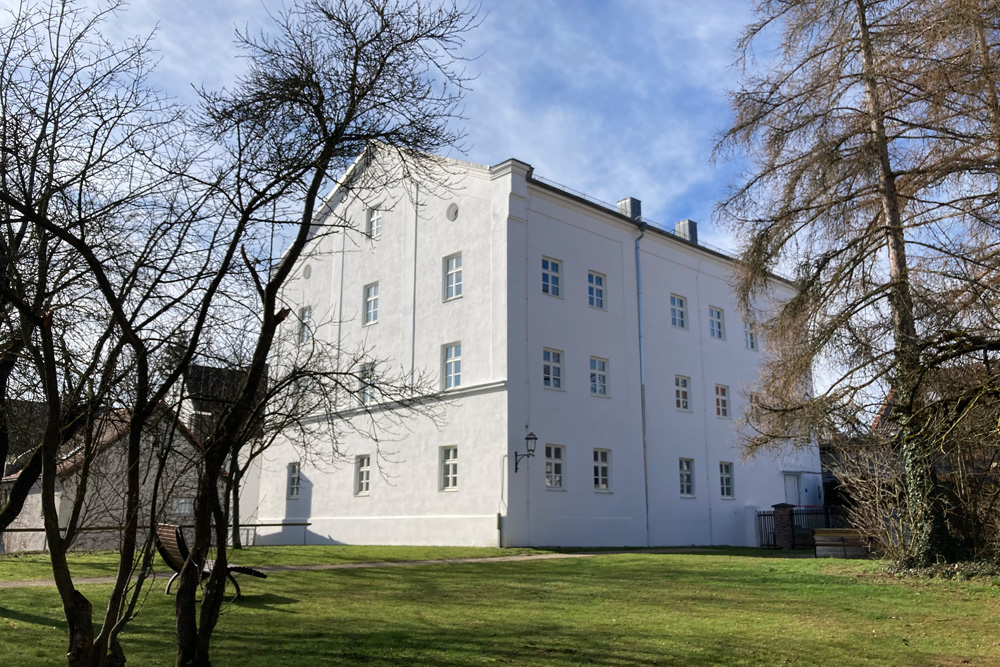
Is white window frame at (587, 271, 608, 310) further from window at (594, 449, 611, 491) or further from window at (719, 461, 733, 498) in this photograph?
window at (719, 461, 733, 498)

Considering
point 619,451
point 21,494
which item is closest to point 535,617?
point 21,494

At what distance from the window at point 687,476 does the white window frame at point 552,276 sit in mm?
8038

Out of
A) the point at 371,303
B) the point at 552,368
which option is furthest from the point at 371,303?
the point at 552,368

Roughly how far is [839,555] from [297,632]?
13.9 m

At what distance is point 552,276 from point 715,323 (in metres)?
9.49

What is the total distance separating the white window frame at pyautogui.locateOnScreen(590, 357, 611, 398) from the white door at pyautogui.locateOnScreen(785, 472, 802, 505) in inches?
459

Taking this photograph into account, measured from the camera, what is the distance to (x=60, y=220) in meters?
6.16

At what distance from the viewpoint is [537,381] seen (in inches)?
996

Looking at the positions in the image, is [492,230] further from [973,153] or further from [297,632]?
[297,632]

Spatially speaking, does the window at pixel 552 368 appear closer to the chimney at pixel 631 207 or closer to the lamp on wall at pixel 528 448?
the lamp on wall at pixel 528 448

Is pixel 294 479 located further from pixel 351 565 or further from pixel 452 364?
pixel 351 565

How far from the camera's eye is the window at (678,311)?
31.0 metres

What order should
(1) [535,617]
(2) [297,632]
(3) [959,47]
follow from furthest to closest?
1. (3) [959,47]
2. (1) [535,617]
3. (2) [297,632]

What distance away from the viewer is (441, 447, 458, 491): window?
2591 centimetres
